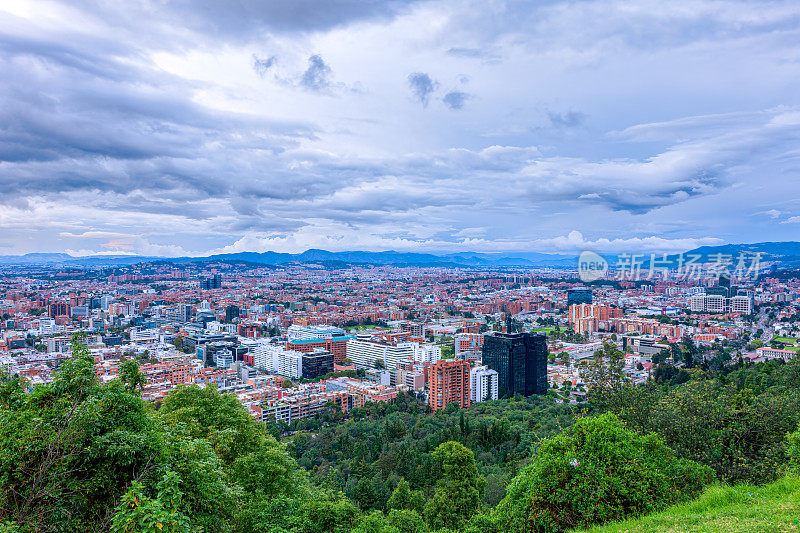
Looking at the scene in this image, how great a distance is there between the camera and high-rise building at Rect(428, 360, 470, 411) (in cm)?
2630

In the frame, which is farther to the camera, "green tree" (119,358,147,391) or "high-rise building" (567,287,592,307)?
"high-rise building" (567,287,592,307)

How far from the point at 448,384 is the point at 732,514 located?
2255 centimetres

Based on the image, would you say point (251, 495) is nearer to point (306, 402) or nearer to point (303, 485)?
point (303, 485)

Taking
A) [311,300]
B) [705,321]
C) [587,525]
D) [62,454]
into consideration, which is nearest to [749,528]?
[587,525]

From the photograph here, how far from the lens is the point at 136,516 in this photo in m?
3.34

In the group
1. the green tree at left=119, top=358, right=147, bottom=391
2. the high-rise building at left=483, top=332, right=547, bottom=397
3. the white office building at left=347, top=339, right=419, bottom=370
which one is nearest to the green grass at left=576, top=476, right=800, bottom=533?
the green tree at left=119, top=358, right=147, bottom=391

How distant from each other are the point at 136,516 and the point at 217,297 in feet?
239

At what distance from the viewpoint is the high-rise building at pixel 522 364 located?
28062mm

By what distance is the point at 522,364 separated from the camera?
28219 millimetres

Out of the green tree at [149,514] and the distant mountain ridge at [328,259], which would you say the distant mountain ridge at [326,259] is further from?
the green tree at [149,514]

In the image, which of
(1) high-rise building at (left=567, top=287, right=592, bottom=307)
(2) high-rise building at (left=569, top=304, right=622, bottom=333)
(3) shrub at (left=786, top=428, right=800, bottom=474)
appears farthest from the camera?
(1) high-rise building at (left=567, top=287, right=592, bottom=307)

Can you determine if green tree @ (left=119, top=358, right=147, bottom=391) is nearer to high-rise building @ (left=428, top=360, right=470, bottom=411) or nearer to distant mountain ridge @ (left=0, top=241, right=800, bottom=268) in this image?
high-rise building @ (left=428, top=360, right=470, bottom=411)

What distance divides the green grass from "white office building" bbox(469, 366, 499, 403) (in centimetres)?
2257

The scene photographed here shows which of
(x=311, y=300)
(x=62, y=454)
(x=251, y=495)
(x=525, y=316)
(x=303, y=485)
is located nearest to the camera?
(x=62, y=454)
